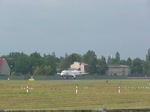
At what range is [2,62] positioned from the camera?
650 feet

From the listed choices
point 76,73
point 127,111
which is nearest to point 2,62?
point 76,73

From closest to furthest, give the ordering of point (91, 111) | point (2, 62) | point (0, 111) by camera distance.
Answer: point (0, 111) < point (91, 111) < point (2, 62)

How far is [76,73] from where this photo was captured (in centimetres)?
18012

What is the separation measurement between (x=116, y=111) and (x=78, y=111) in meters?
1.76

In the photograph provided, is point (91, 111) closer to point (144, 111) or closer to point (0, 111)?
point (144, 111)

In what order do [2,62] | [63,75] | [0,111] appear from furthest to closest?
[2,62], [63,75], [0,111]

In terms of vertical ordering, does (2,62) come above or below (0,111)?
above

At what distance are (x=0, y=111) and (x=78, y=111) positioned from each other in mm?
5012

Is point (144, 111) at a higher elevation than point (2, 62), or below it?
below

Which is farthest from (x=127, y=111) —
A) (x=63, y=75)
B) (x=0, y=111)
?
(x=63, y=75)

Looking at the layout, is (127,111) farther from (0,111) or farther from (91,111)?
(0,111)

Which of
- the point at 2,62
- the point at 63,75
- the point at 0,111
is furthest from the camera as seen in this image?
the point at 2,62

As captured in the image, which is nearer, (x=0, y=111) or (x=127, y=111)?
(x=0, y=111)

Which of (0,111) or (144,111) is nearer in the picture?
(0,111)
